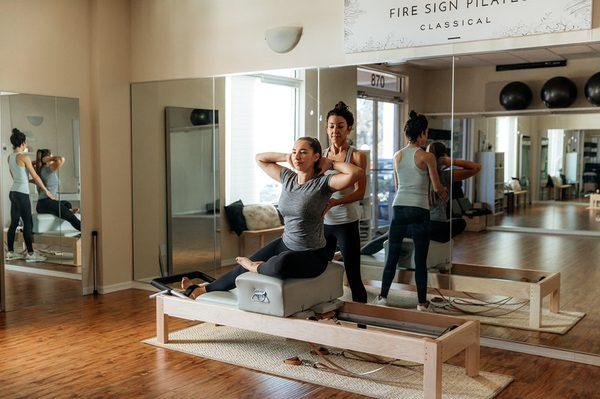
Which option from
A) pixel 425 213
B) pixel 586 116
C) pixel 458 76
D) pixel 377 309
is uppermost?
pixel 458 76

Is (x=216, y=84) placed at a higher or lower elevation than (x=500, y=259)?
higher

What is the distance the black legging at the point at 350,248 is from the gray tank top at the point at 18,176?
7.66ft

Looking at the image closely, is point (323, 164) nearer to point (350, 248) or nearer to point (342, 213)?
point (342, 213)

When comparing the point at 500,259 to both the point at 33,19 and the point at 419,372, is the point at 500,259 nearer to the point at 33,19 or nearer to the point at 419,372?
the point at 419,372

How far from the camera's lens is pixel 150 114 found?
5535 mm

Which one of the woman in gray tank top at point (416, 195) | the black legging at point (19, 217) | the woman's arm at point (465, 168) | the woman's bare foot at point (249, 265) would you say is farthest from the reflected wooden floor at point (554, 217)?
the black legging at point (19, 217)

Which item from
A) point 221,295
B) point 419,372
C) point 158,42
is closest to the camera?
point 419,372

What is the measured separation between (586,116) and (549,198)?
0.54 meters

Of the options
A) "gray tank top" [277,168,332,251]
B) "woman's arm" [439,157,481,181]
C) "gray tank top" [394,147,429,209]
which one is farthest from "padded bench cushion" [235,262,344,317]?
"woman's arm" [439,157,481,181]

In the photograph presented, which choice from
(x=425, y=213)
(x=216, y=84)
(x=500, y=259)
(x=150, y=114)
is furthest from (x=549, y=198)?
(x=150, y=114)

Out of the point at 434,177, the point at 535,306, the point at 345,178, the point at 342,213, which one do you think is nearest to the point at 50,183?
the point at 342,213

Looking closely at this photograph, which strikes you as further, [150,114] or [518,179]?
[150,114]

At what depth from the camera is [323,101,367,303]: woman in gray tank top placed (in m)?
4.20

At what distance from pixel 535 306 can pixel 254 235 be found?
2025 mm
